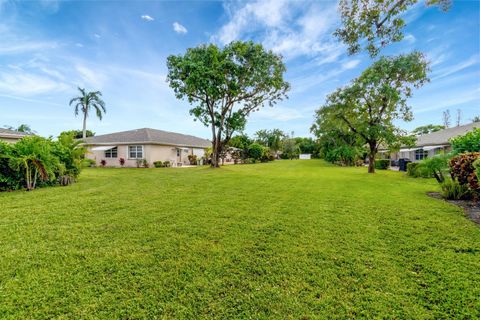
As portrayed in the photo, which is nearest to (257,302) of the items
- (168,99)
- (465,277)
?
(465,277)

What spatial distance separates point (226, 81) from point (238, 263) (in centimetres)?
1937

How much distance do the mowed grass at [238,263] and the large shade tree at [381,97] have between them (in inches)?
551

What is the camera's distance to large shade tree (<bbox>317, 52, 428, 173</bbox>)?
16.7m

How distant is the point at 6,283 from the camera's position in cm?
279

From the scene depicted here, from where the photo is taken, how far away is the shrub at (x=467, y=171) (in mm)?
6312

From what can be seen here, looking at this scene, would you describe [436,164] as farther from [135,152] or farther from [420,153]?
[135,152]

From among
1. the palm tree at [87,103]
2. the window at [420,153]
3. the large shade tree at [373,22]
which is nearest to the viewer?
the large shade tree at [373,22]

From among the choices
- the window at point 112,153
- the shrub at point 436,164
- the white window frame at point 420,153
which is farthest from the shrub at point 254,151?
the shrub at point 436,164

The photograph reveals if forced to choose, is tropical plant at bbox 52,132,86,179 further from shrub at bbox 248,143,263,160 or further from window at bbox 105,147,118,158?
shrub at bbox 248,143,263,160

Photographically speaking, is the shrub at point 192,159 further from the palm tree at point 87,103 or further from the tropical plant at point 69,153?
the palm tree at point 87,103

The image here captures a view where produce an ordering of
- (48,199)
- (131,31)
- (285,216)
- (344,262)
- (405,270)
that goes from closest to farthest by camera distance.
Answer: (405,270)
(344,262)
(285,216)
(48,199)
(131,31)

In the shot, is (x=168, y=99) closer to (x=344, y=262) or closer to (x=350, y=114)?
(x=350, y=114)

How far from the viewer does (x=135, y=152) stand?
24.0m

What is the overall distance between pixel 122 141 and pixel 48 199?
18588mm
